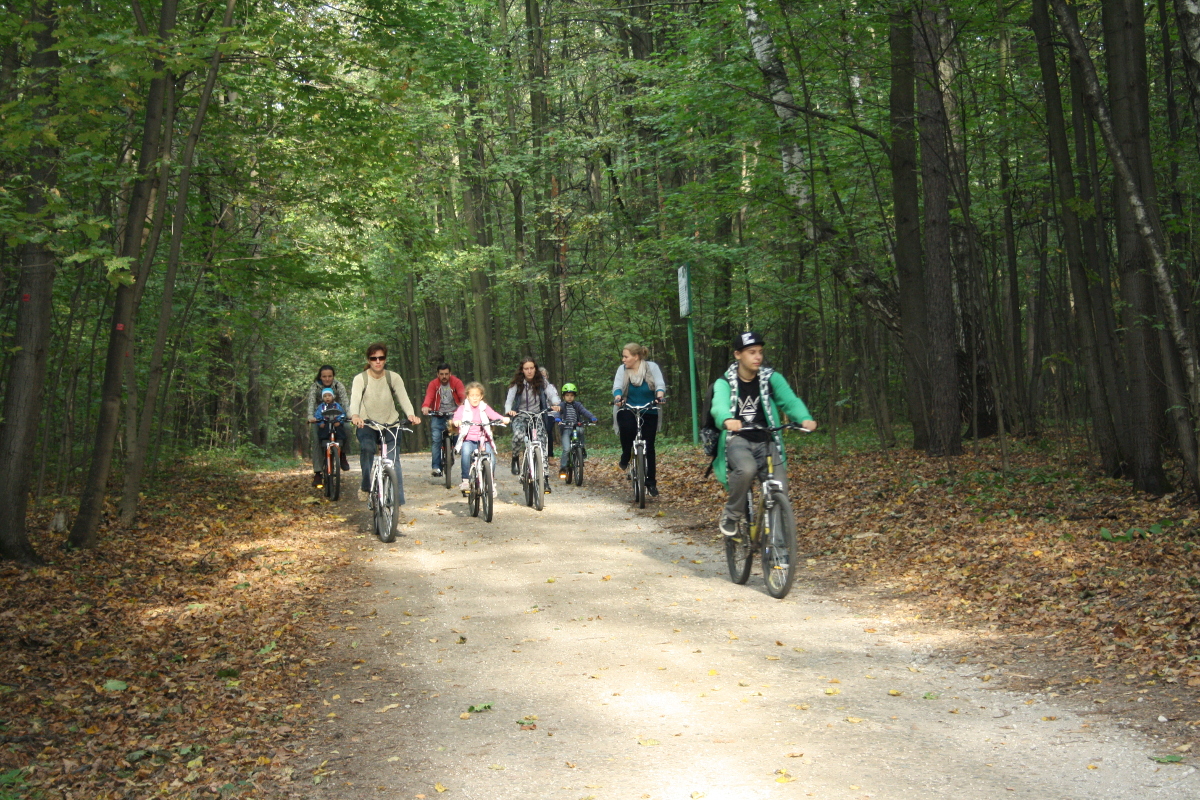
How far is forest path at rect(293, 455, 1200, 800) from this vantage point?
4.30 m

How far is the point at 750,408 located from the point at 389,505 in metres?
5.04

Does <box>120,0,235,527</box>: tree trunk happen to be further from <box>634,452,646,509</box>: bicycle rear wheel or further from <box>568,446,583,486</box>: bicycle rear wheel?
<box>568,446,583,486</box>: bicycle rear wheel

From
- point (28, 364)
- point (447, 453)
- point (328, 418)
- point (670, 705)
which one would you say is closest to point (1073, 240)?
point (670, 705)

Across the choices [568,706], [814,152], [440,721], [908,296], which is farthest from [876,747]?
[814,152]

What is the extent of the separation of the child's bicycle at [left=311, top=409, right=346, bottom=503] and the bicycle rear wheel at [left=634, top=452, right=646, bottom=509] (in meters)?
4.72

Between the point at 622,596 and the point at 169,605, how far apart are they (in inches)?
157

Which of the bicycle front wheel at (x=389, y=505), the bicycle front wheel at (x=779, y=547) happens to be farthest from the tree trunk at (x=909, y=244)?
the bicycle front wheel at (x=389, y=505)

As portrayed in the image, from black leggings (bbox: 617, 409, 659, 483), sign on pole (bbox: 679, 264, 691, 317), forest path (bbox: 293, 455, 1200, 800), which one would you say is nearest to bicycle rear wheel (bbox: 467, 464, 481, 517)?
black leggings (bbox: 617, 409, 659, 483)

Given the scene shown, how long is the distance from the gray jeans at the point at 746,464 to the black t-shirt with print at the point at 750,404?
20 cm

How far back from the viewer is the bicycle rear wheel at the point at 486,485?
1255 centimetres

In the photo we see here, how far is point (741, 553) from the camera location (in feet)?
29.3

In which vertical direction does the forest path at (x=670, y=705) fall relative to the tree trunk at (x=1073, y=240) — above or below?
below

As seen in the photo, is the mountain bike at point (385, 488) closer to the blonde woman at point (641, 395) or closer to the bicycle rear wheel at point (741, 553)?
the blonde woman at point (641, 395)

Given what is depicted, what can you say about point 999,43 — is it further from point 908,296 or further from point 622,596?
point 622,596
